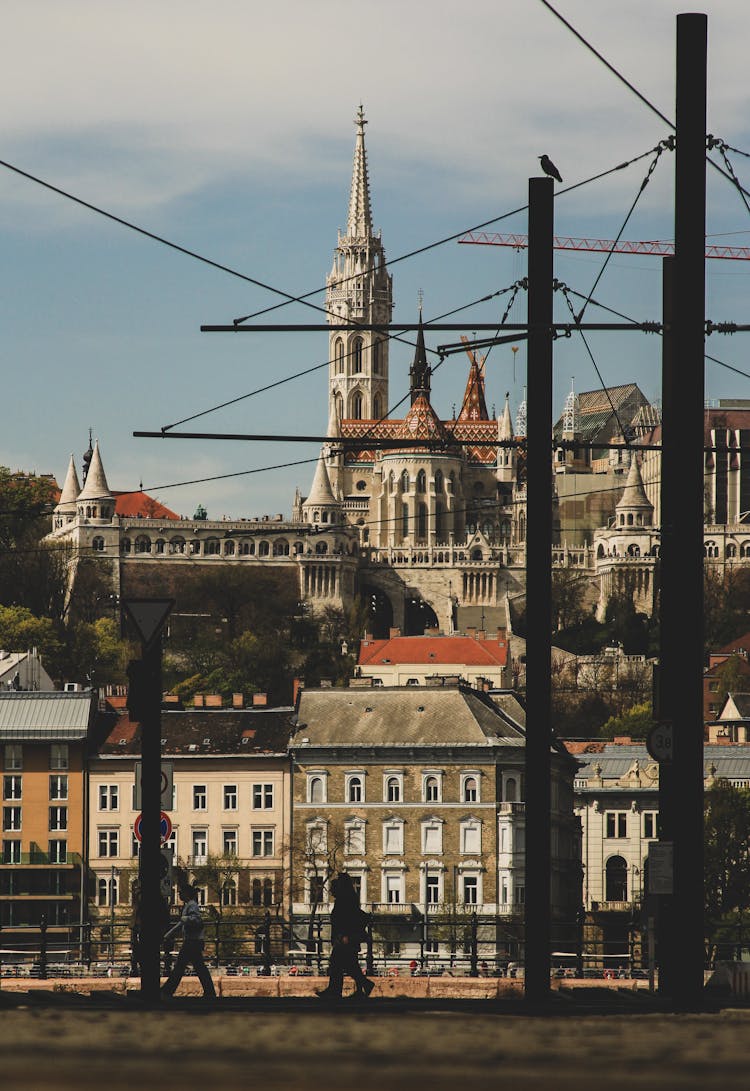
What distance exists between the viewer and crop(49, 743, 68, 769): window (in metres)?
81.4

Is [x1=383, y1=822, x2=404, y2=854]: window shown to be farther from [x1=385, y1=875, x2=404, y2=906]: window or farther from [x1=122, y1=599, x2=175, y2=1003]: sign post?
[x1=122, y1=599, x2=175, y2=1003]: sign post

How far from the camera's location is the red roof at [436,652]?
148m

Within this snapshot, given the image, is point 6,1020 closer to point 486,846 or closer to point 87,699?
point 486,846

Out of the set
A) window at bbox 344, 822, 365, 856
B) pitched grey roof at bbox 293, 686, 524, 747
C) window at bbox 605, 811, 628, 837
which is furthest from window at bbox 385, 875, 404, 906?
window at bbox 605, 811, 628, 837

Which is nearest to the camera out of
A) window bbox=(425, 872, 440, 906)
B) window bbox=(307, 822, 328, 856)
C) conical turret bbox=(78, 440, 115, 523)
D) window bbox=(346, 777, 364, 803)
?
window bbox=(425, 872, 440, 906)

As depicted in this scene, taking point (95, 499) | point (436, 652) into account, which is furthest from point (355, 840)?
point (95, 499)

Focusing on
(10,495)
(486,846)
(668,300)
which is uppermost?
(10,495)

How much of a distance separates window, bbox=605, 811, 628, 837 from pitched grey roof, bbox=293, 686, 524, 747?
1014 centimetres

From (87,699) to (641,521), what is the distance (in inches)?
4603

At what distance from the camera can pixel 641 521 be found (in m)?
197

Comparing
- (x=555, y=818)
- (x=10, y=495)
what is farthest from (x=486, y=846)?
(x=10, y=495)

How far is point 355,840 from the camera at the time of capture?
7662cm

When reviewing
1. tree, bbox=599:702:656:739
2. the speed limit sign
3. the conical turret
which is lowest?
the speed limit sign

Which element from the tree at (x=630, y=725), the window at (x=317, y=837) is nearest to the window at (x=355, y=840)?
the window at (x=317, y=837)
